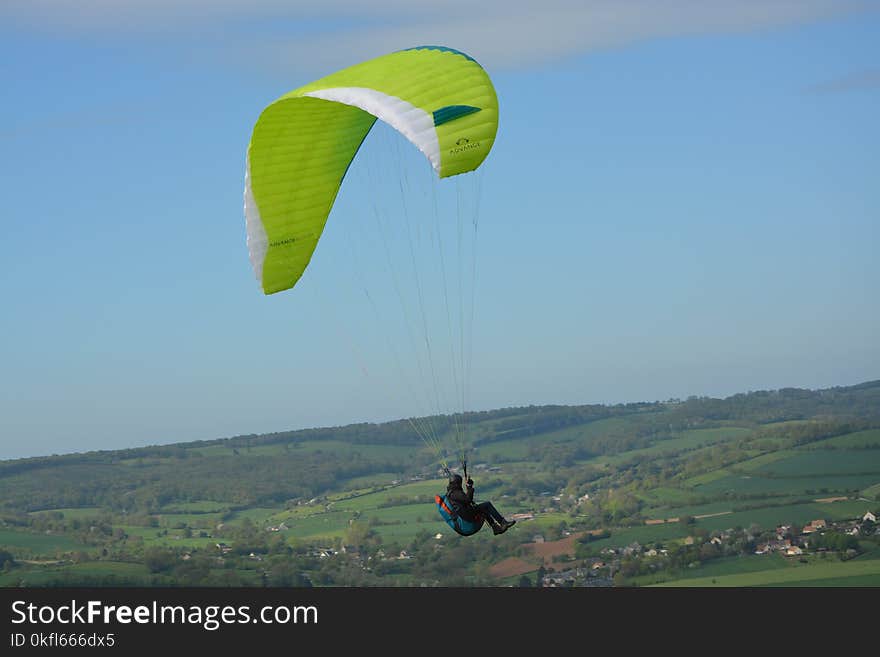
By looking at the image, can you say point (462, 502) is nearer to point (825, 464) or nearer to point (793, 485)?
point (793, 485)

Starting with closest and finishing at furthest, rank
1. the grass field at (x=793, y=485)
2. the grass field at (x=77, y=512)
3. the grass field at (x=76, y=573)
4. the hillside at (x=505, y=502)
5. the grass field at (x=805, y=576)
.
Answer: the grass field at (x=805, y=576), the hillside at (x=505, y=502), the grass field at (x=76, y=573), the grass field at (x=793, y=485), the grass field at (x=77, y=512)

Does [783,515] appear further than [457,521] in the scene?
Yes

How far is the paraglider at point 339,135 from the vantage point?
22.0 m

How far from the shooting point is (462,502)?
2305 cm

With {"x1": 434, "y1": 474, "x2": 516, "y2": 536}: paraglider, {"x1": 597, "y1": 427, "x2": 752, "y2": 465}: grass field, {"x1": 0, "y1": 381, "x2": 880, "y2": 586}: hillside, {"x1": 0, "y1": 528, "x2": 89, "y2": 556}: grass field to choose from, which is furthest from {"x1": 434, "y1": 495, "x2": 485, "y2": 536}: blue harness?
{"x1": 597, "y1": 427, "x2": 752, "y2": 465}: grass field

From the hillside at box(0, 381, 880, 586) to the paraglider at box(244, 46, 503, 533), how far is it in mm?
43107

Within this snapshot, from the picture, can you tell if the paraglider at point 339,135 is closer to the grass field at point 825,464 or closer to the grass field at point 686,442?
the grass field at point 825,464

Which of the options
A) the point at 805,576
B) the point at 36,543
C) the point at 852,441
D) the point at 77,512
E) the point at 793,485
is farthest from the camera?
the point at 77,512

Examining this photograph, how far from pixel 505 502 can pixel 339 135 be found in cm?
9204

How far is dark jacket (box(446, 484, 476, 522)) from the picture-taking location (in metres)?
23.0

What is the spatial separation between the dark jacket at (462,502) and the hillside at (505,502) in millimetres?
43074

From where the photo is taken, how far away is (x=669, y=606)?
47.9 metres

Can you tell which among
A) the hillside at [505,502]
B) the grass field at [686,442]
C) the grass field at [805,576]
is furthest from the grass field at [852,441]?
the grass field at [805,576]

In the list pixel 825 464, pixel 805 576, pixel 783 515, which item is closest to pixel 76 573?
pixel 805 576
